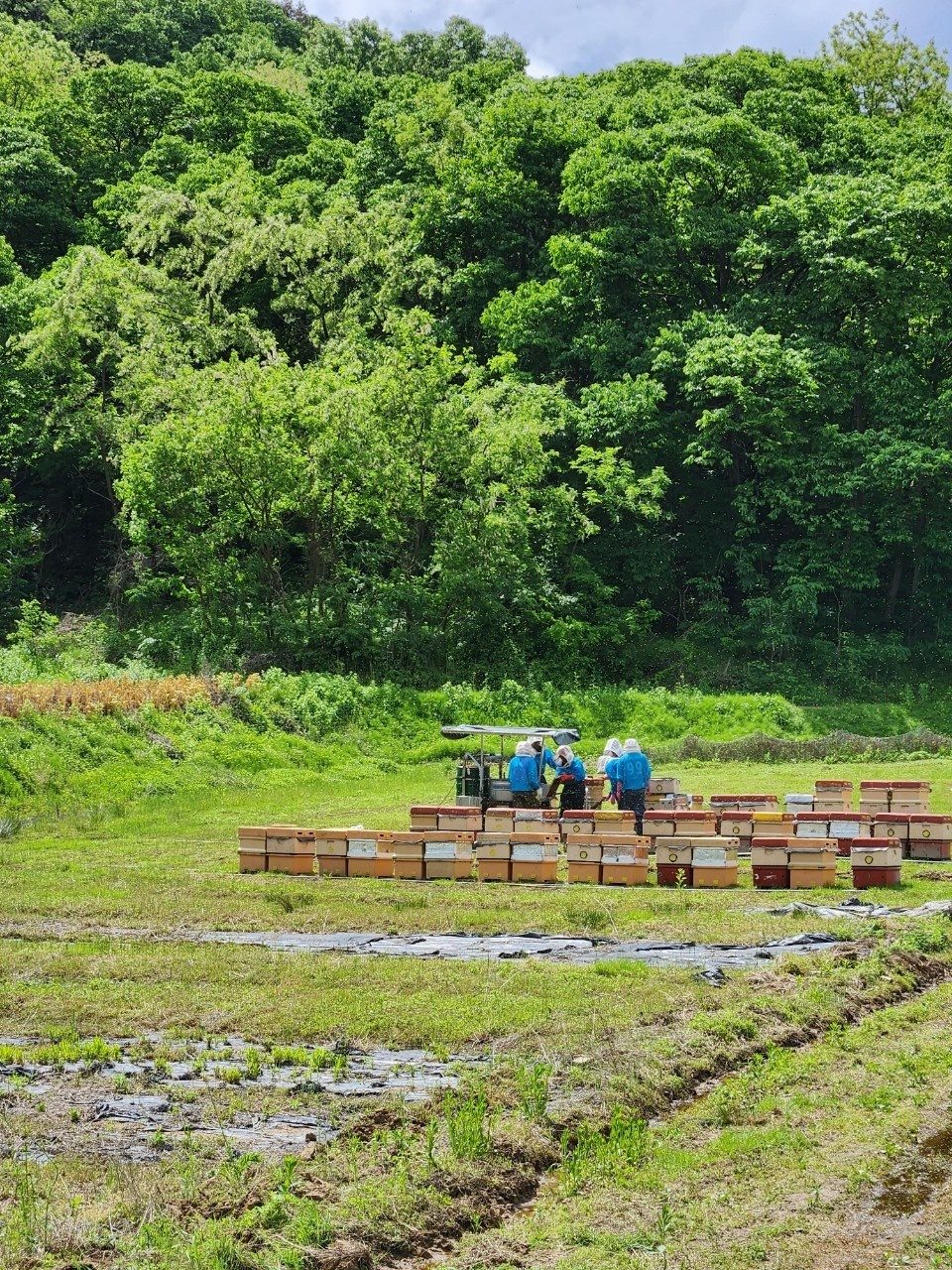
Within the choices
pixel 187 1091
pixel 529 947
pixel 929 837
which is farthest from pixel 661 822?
pixel 187 1091

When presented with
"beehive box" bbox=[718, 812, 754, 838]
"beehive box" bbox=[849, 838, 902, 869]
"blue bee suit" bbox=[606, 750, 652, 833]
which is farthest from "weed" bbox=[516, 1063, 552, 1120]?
"blue bee suit" bbox=[606, 750, 652, 833]

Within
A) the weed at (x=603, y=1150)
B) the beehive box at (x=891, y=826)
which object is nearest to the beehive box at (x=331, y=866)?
the beehive box at (x=891, y=826)

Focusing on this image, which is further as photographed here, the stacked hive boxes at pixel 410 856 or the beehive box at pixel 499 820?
the beehive box at pixel 499 820

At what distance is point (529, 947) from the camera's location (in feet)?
47.8

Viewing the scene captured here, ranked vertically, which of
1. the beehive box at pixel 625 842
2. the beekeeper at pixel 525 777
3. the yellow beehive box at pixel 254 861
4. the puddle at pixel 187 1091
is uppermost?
the beekeeper at pixel 525 777

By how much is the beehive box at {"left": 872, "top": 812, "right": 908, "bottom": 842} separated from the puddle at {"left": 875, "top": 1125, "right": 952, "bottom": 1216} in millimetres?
11641

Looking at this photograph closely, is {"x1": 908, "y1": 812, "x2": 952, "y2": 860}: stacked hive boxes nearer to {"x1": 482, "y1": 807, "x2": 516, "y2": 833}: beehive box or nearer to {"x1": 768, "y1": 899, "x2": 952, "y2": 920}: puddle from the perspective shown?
{"x1": 768, "y1": 899, "x2": 952, "y2": 920}: puddle

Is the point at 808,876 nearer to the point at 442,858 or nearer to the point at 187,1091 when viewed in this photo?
the point at 442,858

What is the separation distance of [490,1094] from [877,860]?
10.3 meters

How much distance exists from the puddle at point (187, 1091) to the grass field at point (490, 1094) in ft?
0.12

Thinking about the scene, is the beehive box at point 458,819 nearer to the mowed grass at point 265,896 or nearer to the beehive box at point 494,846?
the beehive box at point 494,846

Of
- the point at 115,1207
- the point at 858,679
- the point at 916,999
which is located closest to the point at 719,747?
the point at 858,679

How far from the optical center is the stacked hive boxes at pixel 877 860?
18.3 meters

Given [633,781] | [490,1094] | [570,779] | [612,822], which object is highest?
[633,781]
